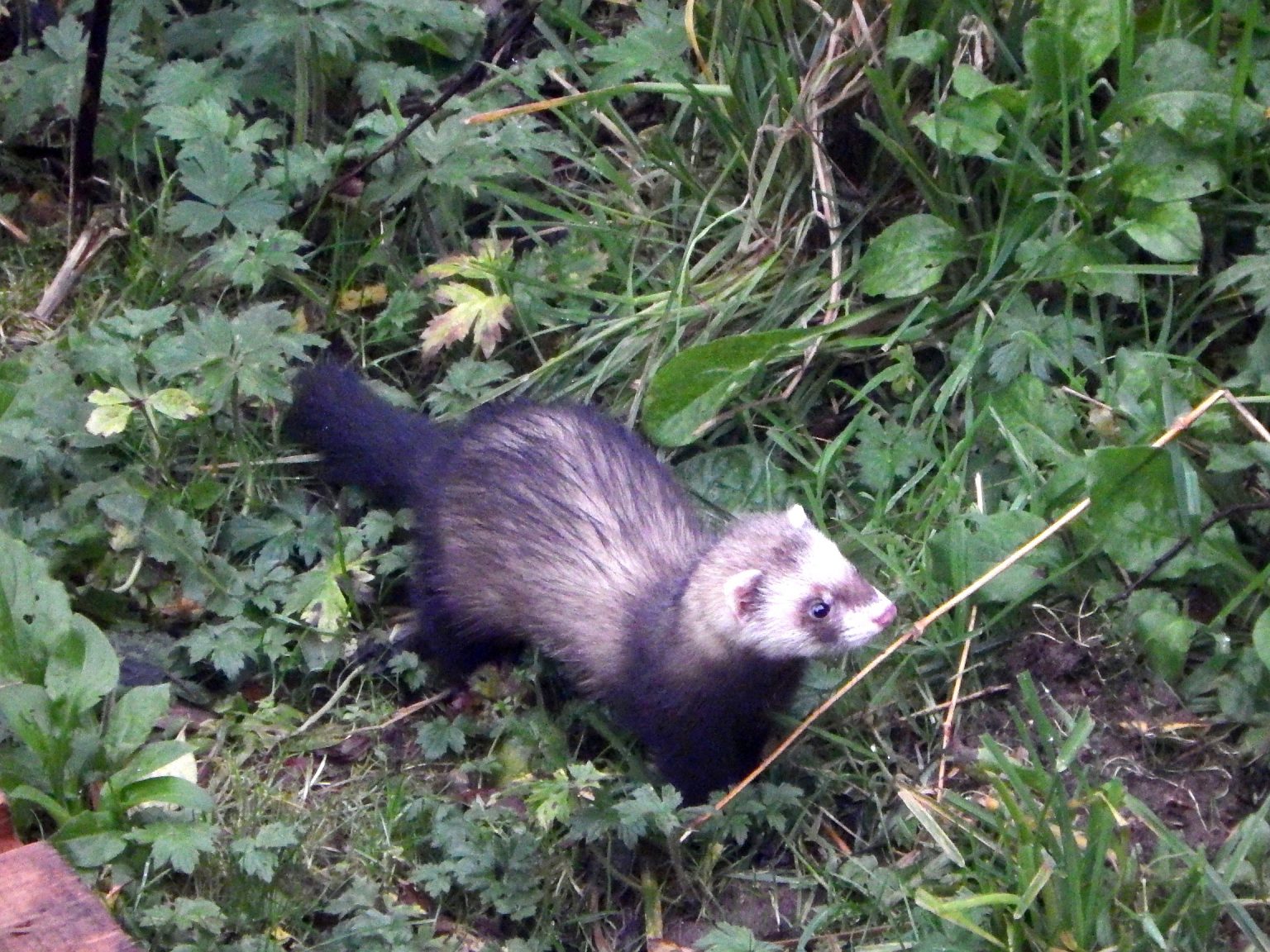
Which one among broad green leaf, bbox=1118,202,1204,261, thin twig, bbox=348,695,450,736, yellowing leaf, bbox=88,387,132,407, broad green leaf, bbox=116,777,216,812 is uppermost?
broad green leaf, bbox=1118,202,1204,261

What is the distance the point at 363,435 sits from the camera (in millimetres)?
3734

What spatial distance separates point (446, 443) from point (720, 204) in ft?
3.31

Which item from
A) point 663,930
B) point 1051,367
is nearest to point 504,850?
point 663,930

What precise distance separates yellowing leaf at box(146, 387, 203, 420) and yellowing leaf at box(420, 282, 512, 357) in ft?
2.12

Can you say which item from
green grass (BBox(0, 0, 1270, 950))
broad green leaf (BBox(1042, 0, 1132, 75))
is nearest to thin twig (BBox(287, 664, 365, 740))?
green grass (BBox(0, 0, 1270, 950))

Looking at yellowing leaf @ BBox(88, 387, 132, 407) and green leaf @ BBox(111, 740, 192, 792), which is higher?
yellowing leaf @ BBox(88, 387, 132, 407)

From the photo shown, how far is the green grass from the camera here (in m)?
2.96

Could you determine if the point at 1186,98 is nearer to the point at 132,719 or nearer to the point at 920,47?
the point at 920,47

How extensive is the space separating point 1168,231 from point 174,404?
2349mm

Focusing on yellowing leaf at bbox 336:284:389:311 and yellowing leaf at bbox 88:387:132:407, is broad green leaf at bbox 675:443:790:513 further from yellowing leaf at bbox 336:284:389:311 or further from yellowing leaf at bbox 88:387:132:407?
yellowing leaf at bbox 88:387:132:407

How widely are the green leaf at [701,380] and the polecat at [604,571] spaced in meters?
0.13

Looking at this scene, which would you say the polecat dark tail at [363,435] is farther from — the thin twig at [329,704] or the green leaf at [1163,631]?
the green leaf at [1163,631]

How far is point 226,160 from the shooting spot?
13.1 ft

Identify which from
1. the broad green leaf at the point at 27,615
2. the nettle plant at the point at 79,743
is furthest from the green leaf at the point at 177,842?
the broad green leaf at the point at 27,615
